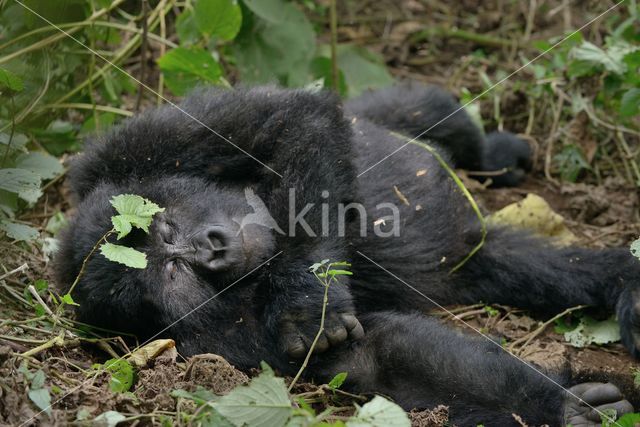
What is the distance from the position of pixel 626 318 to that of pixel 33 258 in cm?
261

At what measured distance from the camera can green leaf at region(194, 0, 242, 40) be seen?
420 centimetres

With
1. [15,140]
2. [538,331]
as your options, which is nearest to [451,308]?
[538,331]

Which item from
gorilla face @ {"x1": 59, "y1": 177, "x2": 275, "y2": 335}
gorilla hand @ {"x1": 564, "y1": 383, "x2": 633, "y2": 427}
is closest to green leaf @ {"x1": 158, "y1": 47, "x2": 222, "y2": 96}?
gorilla face @ {"x1": 59, "y1": 177, "x2": 275, "y2": 335}

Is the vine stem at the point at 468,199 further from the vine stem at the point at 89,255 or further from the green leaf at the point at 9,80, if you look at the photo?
the green leaf at the point at 9,80

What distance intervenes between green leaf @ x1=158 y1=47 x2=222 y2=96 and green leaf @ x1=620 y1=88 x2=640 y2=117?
2.12 meters

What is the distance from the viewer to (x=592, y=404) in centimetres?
265

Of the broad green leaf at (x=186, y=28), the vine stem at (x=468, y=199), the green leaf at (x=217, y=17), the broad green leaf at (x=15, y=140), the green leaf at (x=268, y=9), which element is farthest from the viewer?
the green leaf at (x=268, y=9)

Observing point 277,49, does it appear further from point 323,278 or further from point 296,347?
point 296,347

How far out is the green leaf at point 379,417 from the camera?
2.12 metres

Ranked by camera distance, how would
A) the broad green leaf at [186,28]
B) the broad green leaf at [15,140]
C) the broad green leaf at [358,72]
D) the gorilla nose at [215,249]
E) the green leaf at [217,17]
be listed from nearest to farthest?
the gorilla nose at [215,249] < the broad green leaf at [15,140] < the green leaf at [217,17] < the broad green leaf at [186,28] < the broad green leaf at [358,72]

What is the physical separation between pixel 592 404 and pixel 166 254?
1628 mm

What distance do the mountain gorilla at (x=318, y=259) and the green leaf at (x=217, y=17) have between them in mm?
860

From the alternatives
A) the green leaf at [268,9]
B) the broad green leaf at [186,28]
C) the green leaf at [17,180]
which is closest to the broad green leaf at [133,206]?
the green leaf at [17,180]

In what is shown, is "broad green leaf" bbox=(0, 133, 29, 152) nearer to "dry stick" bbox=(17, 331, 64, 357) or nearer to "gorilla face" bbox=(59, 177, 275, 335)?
"gorilla face" bbox=(59, 177, 275, 335)
